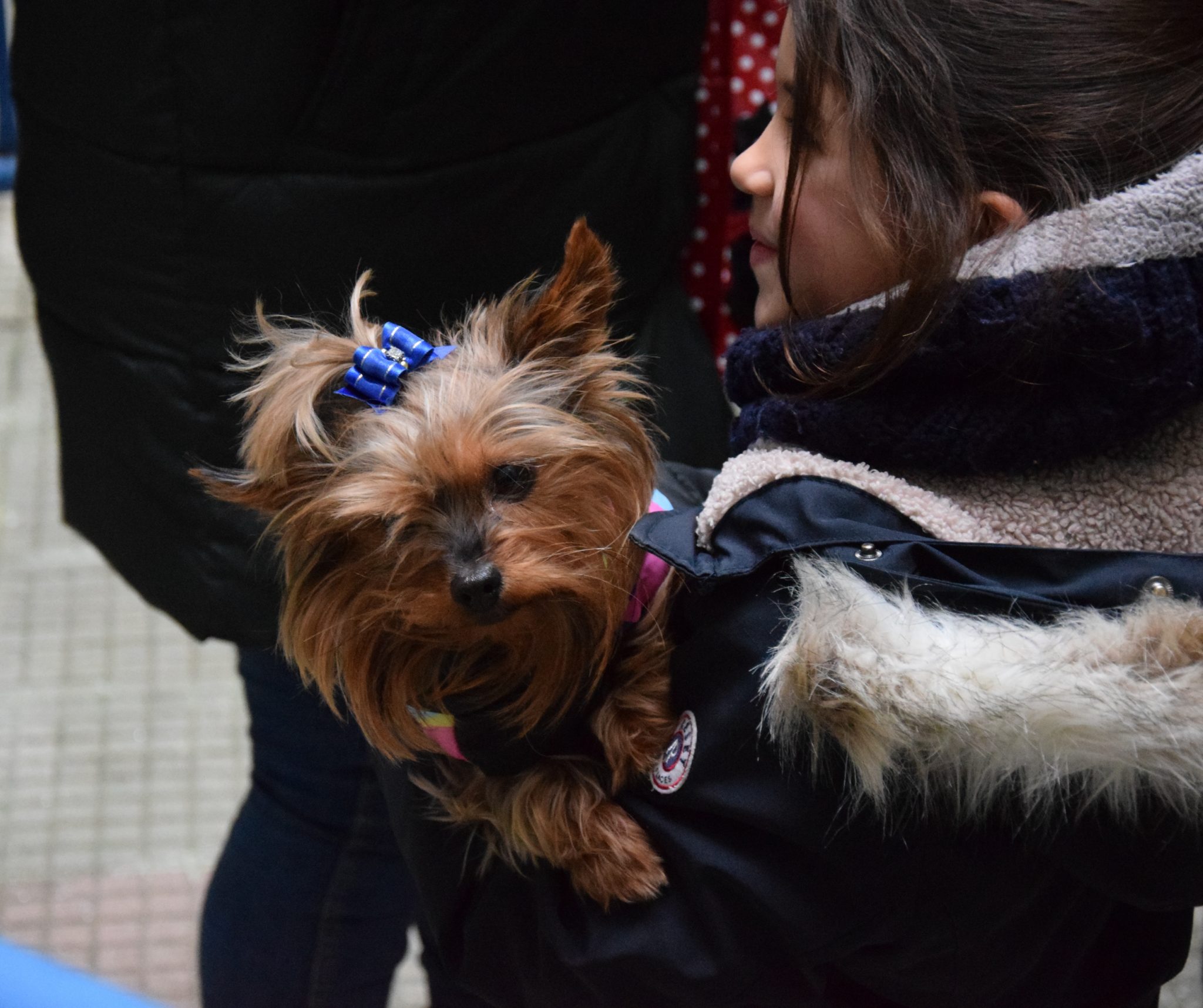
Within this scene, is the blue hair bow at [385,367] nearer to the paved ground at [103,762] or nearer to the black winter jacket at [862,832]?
the black winter jacket at [862,832]

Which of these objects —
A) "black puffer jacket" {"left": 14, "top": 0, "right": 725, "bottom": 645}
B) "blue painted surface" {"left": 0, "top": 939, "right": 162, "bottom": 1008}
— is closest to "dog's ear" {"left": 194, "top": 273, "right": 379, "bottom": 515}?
"black puffer jacket" {"left": 14, "top": 0, "right": 725, "bottom": 645}

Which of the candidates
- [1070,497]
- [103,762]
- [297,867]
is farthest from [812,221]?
[103,762]

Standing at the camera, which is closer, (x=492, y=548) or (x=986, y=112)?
(x=986, y=112)

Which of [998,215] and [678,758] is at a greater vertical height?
[998,215]

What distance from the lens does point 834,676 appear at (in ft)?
3.16

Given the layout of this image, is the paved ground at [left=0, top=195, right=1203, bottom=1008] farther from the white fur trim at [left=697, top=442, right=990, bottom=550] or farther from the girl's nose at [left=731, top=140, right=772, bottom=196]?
the girl's nose at [left=731, top=140, right=772, bottom=196]

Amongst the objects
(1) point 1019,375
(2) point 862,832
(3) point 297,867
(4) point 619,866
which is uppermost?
(1) point 1019,375

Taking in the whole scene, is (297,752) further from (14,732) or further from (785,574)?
(14,732)

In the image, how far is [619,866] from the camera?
3.71ft

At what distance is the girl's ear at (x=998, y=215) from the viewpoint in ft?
3.48

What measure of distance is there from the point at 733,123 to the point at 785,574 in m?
0.78

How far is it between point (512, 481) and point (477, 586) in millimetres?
111

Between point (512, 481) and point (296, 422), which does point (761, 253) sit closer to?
point (512, 481)

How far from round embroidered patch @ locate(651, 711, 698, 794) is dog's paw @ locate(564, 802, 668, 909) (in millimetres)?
52
